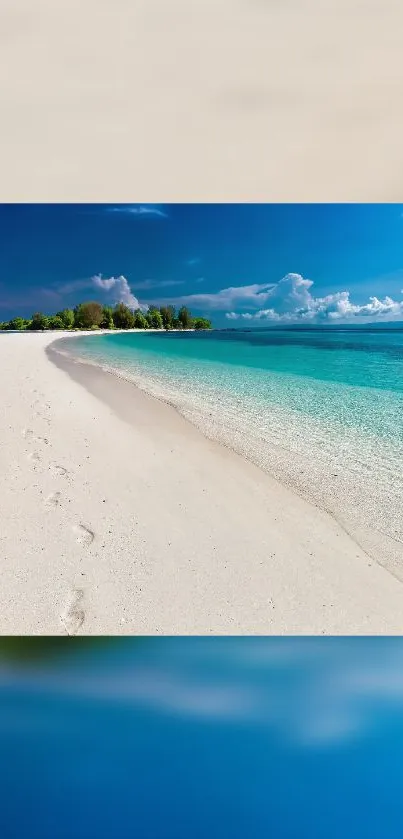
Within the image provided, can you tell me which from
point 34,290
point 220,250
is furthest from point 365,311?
point 34,290

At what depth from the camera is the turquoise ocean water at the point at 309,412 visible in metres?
2.35

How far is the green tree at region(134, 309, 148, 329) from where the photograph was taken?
27.7 ft

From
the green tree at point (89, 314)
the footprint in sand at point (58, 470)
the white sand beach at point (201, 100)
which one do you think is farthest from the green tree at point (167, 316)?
the footprint in sand at point (58, 470)

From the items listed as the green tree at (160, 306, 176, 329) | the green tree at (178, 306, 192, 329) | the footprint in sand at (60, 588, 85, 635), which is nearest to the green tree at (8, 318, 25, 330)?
the green tree at (160, 306, 176, 329)

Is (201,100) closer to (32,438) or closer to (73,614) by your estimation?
(32,438)

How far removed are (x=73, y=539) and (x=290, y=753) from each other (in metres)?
0.90

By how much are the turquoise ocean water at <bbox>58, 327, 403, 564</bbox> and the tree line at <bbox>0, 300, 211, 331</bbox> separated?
0.56 meters

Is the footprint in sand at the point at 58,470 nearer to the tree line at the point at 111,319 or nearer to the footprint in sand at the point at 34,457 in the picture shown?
the footprint in sand at the point at 34,457

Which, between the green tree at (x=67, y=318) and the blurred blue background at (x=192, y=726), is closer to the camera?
the blurred blue background at (x=192, y=726)

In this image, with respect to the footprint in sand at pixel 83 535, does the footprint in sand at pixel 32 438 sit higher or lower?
higher

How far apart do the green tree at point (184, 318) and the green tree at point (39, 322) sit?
2967 millimetres

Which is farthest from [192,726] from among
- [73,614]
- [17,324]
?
[17,324]

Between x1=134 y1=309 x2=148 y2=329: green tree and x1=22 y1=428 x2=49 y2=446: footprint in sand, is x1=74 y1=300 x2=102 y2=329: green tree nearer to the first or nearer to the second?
x1=134 y1=309 x2=148 y2=329: green tree

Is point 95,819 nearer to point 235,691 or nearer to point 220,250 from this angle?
point 235,691
